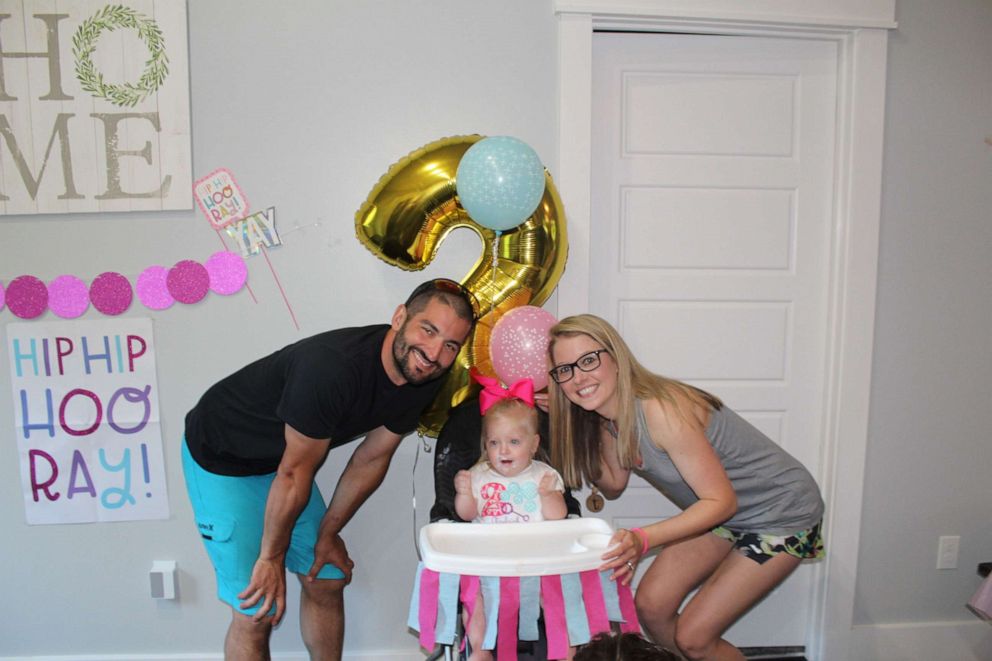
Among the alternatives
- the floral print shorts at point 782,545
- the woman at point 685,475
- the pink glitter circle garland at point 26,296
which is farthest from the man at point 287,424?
the floral print shorts at point 782,545

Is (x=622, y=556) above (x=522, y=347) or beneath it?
beneath

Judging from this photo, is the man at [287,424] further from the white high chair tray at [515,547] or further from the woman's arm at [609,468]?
the woman's arm at [609,468]

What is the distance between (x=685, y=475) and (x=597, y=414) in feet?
1.06

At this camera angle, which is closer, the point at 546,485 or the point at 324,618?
the point at 546,485

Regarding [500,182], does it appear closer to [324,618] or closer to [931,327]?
[324,618]

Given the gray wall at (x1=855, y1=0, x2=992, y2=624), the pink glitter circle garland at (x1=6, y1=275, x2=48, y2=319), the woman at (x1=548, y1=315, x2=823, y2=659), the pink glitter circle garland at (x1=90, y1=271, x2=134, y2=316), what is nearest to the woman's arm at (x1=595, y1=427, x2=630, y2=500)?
the woman at (x1=548, y1=315, x2=823, y2=659)

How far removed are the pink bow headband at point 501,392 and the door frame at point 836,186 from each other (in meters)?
0.51

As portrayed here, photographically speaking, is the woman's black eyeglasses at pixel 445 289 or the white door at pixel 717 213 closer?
the woman's black eyeglasses at pixel 445 289

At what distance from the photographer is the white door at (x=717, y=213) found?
7.34 feet

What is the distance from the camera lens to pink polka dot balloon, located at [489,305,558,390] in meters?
1.72

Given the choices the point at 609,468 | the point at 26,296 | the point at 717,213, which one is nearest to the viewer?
the point at 609,468

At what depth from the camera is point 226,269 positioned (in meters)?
2.14

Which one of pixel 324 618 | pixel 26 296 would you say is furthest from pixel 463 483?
pixel 26 296

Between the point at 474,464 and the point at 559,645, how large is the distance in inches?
23.0
